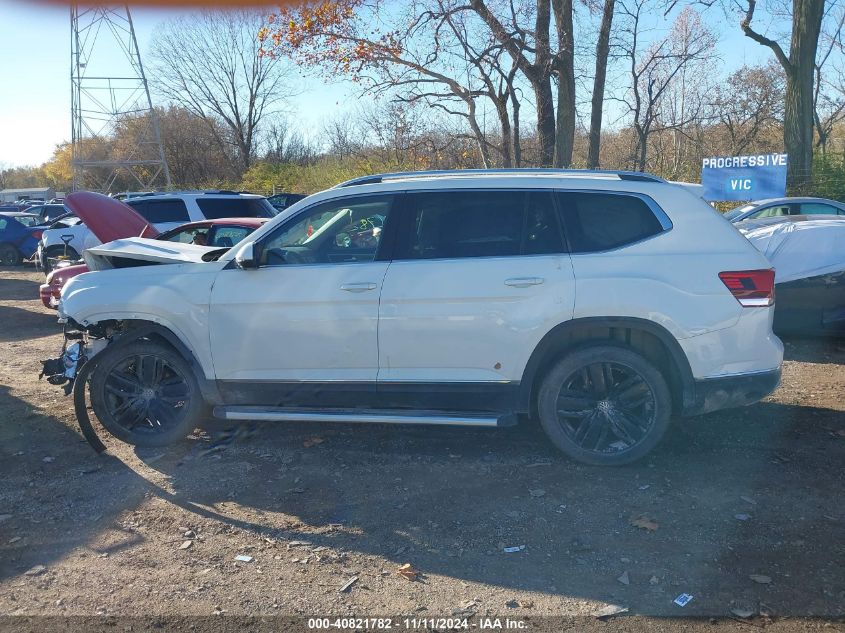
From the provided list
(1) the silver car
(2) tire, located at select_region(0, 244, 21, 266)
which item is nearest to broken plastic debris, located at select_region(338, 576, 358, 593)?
(1) the silver car

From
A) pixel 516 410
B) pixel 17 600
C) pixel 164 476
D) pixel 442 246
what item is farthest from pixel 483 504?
pixel 17 600

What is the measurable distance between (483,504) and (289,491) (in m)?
1.25

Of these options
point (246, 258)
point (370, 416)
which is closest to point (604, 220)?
point (370, 416)

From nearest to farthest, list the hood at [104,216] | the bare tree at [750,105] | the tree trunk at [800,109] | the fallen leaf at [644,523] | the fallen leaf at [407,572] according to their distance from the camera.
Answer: the fallen leaf at [407,572] < the fallen leaf at [644,523] < the hood at [104,216] < the tree trunk at [800,109] < the bare tree at [750,105]

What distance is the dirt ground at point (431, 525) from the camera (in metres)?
3.55

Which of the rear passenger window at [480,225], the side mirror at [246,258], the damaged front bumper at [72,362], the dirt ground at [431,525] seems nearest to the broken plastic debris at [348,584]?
the dirt ground at [431,525]

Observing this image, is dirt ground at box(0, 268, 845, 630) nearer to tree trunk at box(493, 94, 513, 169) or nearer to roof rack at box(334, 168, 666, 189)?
roof rack at box(334, 168, 666, 189)

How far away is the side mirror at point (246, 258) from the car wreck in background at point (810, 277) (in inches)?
228

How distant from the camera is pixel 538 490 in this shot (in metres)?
4.70

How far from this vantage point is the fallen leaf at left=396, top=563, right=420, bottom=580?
3.76m

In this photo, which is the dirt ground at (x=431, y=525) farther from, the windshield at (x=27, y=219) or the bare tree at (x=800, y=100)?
the windshield at (x=27, y=219)

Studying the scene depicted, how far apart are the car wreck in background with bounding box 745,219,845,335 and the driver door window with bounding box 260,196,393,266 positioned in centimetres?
505

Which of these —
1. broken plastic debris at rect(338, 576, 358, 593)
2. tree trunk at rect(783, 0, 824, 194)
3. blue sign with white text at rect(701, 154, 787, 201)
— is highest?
tree trunk at rect(783, 0, 824, 194)

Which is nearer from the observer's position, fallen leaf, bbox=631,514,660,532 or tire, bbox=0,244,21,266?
fallen leaf, bbox=631,514,660,532
